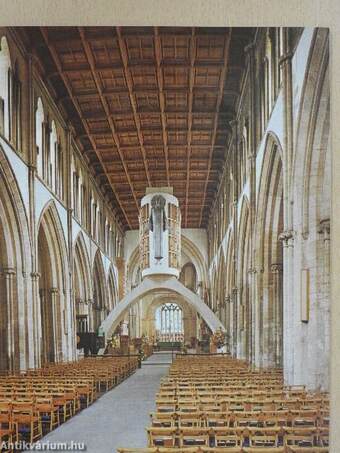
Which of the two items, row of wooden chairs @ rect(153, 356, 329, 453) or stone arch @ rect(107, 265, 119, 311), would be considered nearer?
row of wooden chairs @ rect(153, 356, 329, 453)

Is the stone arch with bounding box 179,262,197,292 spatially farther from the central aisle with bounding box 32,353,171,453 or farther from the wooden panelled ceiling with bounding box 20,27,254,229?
the central aisle with bounding box 32,353,171,453

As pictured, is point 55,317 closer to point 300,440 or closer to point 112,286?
point 112,286

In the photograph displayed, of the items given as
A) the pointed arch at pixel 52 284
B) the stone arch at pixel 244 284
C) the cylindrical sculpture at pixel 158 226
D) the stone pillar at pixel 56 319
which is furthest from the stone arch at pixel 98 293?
the stone arch at pixel 244 284

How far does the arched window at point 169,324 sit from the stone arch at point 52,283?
17211 millimetres

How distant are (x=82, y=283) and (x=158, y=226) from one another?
9.01m

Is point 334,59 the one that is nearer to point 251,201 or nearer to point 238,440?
point 238,440

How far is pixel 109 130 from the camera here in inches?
320

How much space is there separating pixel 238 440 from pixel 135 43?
484 centimetres

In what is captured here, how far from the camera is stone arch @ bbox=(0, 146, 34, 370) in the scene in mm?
13133

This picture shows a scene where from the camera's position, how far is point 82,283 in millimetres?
18531

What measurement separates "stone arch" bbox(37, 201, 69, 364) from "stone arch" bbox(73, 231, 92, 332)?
383 mm

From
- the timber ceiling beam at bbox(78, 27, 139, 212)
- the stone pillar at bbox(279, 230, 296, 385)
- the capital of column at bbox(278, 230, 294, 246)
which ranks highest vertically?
the timber ceiling beam at bbox(78, 27, 139, 212)

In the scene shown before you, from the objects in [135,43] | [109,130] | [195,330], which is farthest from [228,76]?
[195,330]

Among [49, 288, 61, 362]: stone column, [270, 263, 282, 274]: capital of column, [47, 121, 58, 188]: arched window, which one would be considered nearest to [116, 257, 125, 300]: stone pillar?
[49, 288, 61, 362]: stone column
